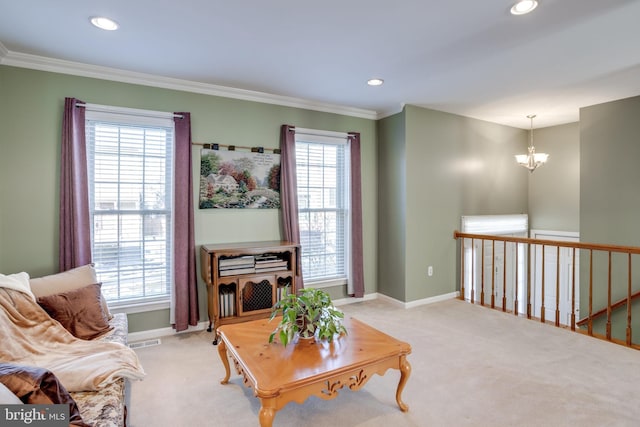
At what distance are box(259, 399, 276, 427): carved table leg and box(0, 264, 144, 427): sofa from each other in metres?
0.61

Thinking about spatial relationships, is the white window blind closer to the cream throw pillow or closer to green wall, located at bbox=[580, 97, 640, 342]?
green wall, located at bbox=[580, 97, 640, 342]

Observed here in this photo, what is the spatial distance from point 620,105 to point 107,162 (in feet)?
18.2

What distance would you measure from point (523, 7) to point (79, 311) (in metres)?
3.43

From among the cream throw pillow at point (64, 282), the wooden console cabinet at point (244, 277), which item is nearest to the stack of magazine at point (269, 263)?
the wooden console cabinet at point (244, 277)

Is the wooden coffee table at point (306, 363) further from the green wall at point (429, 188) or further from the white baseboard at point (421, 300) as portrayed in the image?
the green wall at point (429, 188)

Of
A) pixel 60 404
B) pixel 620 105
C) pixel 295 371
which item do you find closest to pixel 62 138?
pixel 60 404

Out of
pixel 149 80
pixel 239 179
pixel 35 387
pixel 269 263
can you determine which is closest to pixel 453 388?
pixel 269 263

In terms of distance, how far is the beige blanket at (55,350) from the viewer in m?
1.59

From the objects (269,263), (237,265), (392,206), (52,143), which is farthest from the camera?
(392,206)

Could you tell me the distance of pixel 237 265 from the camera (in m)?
3.13

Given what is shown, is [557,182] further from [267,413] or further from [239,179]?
[267,413]

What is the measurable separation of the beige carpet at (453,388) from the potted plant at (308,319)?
48 centimetres

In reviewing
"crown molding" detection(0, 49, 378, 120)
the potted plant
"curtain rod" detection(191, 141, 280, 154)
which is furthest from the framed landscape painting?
the potted plant

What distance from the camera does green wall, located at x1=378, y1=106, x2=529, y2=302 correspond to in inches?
159
